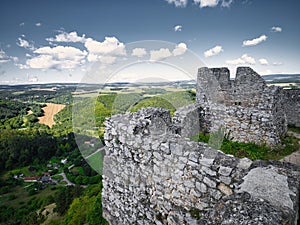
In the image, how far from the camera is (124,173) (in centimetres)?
460

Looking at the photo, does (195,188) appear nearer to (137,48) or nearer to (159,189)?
(159,189)

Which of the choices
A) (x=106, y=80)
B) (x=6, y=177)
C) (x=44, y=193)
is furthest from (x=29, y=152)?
(x=106, y=80)

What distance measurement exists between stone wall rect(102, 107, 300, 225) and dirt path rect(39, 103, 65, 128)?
3394 inches

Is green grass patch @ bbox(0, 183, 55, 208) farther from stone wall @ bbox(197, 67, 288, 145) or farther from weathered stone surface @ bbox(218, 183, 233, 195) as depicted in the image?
weathered stone surface @ bbox(218, 183, 233, 195)

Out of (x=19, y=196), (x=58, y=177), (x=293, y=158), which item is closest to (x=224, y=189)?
(x=293, y=158)

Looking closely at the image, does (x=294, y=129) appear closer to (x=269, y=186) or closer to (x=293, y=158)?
(x=293, y=158)

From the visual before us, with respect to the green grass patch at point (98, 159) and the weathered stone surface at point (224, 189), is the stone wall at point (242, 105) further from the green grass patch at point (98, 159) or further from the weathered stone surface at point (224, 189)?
the weathered stone surface at point (224, 189)

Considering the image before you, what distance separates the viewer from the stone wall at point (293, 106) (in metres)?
12.4

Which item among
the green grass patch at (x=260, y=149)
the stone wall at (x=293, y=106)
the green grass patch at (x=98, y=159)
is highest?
the stone wall at (x=293, y=106)

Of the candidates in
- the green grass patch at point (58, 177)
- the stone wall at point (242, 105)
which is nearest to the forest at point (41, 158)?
the green grass patch at point (58, 177)

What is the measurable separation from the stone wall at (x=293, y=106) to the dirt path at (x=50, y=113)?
8518 cm

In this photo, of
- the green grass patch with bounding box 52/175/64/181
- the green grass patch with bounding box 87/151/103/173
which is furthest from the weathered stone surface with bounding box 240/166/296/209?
the green grass patch with bounding box 52/175/64/181

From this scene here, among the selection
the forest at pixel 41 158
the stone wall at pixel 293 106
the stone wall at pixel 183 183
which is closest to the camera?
the stone wall at pixel 183 183

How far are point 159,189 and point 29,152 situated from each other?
89.0 m
